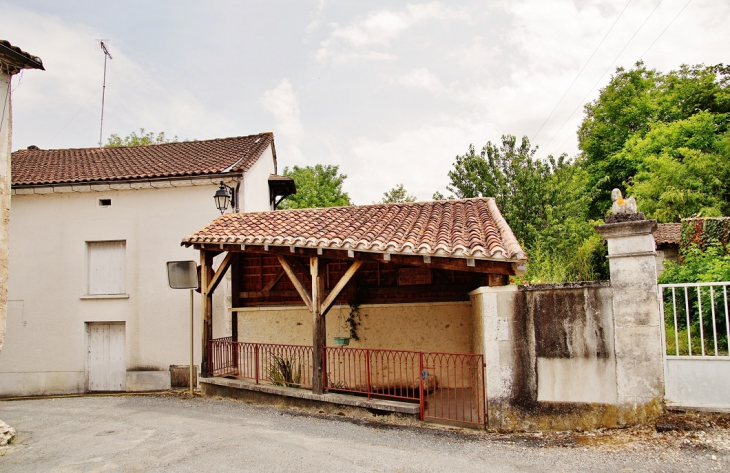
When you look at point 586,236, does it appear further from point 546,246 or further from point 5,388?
point 5,388

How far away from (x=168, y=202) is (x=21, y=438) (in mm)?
6277

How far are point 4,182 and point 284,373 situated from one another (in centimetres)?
558

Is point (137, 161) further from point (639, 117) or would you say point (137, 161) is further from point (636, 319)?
point (639, 117)

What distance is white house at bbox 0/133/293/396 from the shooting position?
1154 cm

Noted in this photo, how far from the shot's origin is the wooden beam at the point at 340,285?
298 inches

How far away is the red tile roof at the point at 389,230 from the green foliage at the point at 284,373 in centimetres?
248

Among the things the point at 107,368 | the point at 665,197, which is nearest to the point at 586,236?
the point at 665,197

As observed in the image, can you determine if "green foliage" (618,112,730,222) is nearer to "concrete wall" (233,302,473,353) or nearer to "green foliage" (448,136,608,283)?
"green foliage" (448,136,608,283)

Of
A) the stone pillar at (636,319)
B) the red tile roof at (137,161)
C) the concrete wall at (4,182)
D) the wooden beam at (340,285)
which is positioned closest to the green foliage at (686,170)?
the stone pillar at (636,319)

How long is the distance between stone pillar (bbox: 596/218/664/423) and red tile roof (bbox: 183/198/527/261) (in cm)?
122

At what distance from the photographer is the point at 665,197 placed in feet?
65.2

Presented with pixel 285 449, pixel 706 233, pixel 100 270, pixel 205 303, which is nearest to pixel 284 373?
pixel 205 303

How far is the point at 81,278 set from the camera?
→ 11969 millimetres

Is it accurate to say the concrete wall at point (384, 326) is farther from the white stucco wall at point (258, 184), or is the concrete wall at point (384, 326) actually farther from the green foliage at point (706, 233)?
the green foliage at point (706, 233)
